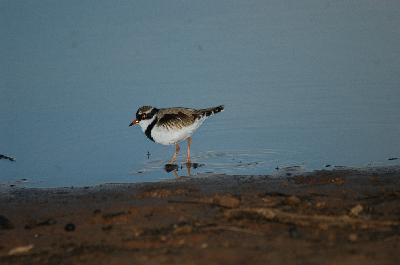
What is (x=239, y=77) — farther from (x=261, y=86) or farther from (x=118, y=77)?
(x=118, y=77)

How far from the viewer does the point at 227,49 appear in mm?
14945

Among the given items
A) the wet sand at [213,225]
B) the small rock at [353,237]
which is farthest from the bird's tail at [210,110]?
the small rock at [353,237]

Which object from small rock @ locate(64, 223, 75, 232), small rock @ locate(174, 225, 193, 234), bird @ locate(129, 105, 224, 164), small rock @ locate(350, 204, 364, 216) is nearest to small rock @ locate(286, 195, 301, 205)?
small rock @ locate(350, 204, 364, 216)

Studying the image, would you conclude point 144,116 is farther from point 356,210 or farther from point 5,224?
point 356,210

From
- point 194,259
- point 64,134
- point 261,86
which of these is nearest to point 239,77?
point 261,86

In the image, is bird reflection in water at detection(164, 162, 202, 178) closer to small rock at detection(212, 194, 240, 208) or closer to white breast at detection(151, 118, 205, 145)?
white breast at detection(151, 118, 205, 145)

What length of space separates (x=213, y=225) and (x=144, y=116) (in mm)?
5636

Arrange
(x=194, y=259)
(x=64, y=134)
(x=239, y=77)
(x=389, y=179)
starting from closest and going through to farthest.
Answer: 1. (x=194, y=259)
2. (x=389, y=179)
3. (x=64, y=134)
4. (x=239, y=77)

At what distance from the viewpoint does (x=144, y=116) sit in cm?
1112

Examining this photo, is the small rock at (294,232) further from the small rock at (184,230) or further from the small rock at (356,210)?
the small rock at (184,230)

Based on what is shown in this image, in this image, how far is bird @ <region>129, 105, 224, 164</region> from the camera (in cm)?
1100

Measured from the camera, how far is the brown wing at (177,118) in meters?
11.0

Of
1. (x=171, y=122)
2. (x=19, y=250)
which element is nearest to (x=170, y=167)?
(x=171, y=122)

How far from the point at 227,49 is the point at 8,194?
7609mm
